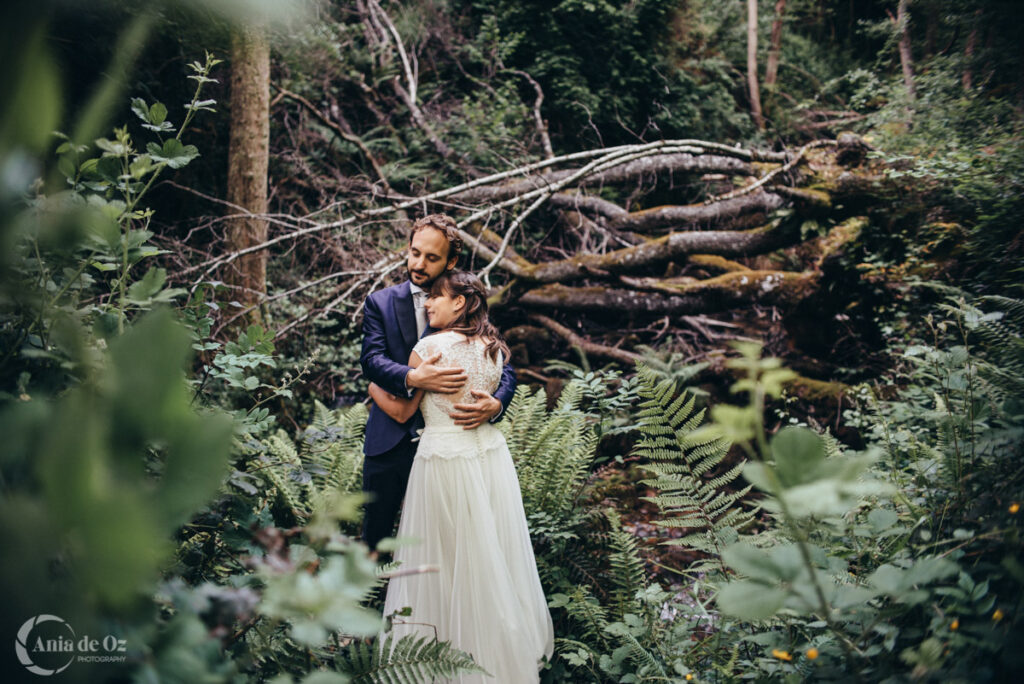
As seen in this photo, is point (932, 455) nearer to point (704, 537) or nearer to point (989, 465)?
point (989, 465)

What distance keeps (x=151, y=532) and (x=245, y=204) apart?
5.25 meters

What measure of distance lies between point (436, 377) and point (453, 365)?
106mm

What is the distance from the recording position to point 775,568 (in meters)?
0.69

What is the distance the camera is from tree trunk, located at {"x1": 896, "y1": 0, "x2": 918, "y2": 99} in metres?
4.37

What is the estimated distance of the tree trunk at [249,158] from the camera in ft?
15.5

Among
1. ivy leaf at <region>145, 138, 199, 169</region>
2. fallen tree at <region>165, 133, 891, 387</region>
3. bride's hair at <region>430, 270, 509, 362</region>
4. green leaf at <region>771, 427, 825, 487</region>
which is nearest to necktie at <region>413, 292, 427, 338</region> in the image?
bride's hair at <region>430, 270, 509, 362</region>

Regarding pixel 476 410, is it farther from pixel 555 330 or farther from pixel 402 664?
pixel 555 330

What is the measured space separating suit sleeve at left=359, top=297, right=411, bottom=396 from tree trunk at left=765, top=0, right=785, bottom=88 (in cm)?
1121

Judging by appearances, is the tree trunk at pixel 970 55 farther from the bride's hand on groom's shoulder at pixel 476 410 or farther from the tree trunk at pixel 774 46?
the tree trunk at pixel 774 46

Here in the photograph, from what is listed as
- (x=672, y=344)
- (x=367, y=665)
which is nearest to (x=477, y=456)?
(x=367, y=665)

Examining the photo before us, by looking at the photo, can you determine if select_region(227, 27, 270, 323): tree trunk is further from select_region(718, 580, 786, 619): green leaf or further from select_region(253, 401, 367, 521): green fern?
select_region(718, 580, 786, 619): green leaf

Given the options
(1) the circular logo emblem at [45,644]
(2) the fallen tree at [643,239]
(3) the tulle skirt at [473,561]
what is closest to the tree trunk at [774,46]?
(2) the fallen tree at [643,239]

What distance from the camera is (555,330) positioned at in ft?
18.0

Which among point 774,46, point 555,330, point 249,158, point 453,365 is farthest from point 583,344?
point 774,46
